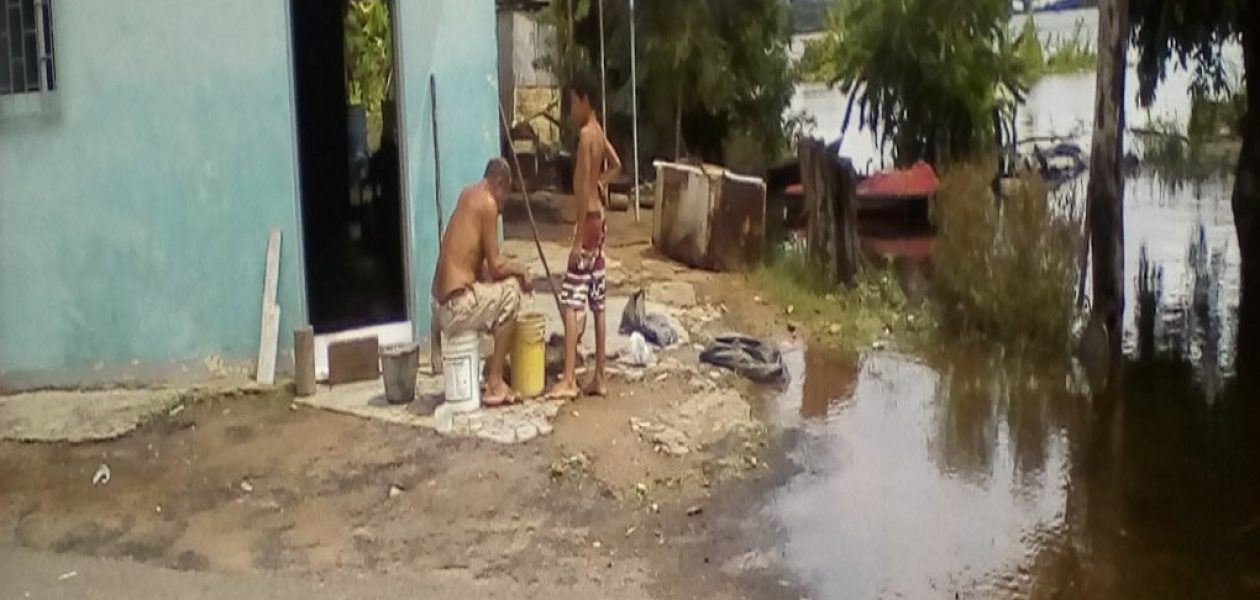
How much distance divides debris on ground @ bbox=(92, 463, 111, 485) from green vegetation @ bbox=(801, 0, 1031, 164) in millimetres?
9702

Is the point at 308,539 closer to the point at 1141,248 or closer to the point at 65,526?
the point at 65,526

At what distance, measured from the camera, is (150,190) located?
805 cm

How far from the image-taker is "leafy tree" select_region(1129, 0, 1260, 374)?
11.7 meters

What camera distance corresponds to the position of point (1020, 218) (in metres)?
10.0

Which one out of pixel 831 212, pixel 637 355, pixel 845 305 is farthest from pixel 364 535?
pixel 831 212

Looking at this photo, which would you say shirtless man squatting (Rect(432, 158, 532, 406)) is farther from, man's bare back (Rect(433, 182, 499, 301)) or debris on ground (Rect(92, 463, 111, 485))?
debris on ground (Rect(92, 463, 111, 485))

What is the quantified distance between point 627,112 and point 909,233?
3.20 m

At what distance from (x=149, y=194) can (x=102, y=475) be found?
169 centimetres

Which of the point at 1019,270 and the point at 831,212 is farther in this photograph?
the point at 831,212

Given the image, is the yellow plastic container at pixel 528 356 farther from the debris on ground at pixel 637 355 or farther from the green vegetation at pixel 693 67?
the green vegetation at pixel 693 67

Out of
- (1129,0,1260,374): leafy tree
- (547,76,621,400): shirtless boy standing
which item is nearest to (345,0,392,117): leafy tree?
(547,76,621,400): shirtless boy standing

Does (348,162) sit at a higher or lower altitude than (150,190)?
higher

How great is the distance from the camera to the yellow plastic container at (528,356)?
7965 mm

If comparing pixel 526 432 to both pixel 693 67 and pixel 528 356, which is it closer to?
pixel 528 356
